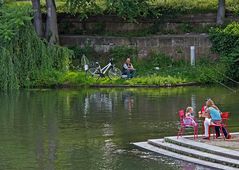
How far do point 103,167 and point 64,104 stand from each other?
1498 cm

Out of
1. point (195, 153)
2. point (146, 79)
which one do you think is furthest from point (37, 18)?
point (195, 153)

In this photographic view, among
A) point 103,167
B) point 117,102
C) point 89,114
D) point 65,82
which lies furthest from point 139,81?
point 103,167

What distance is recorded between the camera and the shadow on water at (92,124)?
22750 millimetres

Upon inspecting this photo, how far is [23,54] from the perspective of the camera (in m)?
44.9

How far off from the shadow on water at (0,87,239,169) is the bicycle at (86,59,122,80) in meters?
2.93

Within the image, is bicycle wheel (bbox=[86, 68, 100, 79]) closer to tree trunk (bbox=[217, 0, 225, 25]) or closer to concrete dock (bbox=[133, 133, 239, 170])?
tree trunk (bbox=[217, 0, 225, 25])

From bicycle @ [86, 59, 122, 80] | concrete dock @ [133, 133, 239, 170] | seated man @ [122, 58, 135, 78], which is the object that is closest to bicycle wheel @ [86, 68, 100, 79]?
bicycle @ [86, 59, 122, 80]

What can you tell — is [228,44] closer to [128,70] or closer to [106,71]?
[128,70]

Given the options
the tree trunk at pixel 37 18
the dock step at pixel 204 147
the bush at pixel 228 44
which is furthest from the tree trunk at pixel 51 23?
the dock step at pixel 204 147

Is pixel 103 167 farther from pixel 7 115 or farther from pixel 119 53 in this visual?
pixel 119 53

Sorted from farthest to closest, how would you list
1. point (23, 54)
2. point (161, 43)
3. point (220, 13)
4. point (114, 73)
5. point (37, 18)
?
point (37, 18)
point (220, 13)
point (161, 43)
point (114, 73)
point (23, 54)

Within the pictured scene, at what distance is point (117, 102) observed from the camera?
121ft

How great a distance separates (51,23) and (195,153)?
28.9 metres

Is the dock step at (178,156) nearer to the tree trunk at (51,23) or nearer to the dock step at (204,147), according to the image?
the dock step at (204,147)
